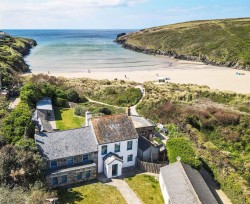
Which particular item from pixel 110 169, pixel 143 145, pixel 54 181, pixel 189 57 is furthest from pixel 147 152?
pixel 189 57

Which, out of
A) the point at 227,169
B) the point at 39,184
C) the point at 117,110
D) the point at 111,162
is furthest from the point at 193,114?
the point at 39,184

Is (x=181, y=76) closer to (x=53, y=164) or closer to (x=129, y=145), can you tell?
(x=129, y=145)

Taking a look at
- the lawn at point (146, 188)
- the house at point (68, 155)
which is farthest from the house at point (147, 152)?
the house at point (68, 155)

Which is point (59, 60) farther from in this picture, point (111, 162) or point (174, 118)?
point (111, 162)

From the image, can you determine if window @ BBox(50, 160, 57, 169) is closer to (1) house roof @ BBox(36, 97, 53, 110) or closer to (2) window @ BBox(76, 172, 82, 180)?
(2) window @ BBox(76, 172, 82, 180)

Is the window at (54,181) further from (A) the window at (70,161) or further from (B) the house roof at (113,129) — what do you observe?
(B) the house roof at (113,129)

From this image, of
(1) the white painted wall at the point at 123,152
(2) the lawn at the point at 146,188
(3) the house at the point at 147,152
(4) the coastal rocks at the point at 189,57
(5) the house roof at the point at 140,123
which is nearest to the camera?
(2) the lawn at the point at 146,188

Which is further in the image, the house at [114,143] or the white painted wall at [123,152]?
the white painted wall at [123,152]
